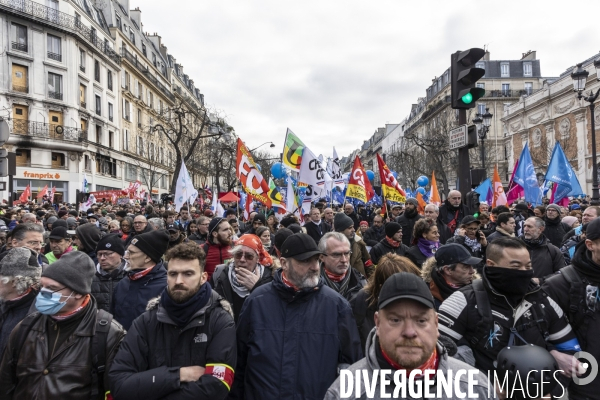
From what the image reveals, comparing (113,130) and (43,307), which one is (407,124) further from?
(43,307)

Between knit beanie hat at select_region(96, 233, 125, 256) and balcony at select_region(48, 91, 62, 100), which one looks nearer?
knit beanie hat at select_region(96, 233, 125, 256)

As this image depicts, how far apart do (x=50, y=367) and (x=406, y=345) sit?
2119mm

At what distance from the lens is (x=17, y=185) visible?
34.4 metres

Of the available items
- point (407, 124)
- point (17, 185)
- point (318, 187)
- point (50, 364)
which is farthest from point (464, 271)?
point (407, 124)

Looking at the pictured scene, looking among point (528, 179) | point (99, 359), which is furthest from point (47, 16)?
point (99, 359)

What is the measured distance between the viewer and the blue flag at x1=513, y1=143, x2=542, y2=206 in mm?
11969

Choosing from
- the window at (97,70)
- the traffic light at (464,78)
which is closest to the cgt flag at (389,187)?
the traffic light at (464,78)

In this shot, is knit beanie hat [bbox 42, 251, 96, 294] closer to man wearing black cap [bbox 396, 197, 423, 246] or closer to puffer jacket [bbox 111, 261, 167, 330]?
puffer jacket [bbox 111, 261, 167, 330]

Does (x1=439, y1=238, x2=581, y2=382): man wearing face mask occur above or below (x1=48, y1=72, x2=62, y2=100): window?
below

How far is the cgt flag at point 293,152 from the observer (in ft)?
35.0

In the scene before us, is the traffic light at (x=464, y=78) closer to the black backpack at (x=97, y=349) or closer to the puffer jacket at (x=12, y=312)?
the black backpack at (x=97, y=349)

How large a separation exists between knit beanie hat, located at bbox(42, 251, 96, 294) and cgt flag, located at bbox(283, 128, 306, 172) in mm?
7867

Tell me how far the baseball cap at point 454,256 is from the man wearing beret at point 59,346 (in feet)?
7.87

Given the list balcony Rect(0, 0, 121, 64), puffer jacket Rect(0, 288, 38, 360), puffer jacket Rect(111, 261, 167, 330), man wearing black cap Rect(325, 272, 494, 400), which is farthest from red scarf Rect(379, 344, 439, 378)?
balcony Rect(0, 0, 121, 64)
